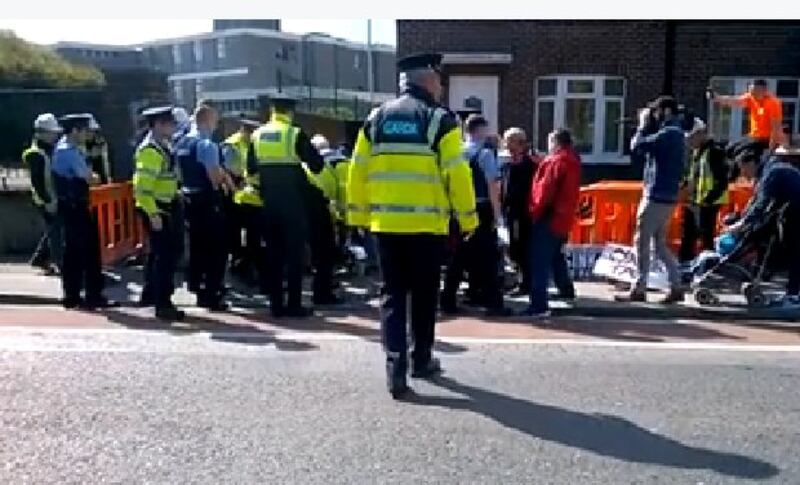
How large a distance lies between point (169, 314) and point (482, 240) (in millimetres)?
2877

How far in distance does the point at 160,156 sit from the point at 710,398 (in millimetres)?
4831

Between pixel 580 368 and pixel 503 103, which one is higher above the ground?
pixel 503 103

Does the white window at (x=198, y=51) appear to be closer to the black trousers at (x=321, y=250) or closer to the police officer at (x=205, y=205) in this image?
the police officer at (x=205, y=205)

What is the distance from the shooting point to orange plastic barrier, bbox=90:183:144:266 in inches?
389

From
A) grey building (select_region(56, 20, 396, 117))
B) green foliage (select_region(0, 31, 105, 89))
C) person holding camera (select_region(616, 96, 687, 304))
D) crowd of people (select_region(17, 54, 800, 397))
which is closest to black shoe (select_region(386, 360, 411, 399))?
crowd of people (select_region(17, 54, 800, 397))

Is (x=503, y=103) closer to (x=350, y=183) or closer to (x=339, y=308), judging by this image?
(x=339, y=308)

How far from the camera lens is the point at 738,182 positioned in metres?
9.84

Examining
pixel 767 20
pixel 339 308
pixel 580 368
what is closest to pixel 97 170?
pixel 339 308

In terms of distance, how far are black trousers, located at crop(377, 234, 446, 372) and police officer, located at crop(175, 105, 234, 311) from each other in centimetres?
289

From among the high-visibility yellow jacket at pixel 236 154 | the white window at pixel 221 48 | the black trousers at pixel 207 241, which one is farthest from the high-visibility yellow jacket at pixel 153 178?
the white window at pixel 221 48

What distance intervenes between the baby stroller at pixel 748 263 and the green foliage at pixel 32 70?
67.7 ft

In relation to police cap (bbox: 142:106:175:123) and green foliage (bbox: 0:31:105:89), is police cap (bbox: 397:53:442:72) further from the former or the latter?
green foliage (bbox: 0:31:105:89)

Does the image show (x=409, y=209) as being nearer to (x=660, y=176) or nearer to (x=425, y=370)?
(x=425, y=370)

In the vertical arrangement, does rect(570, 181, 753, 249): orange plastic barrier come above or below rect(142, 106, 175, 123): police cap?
below
